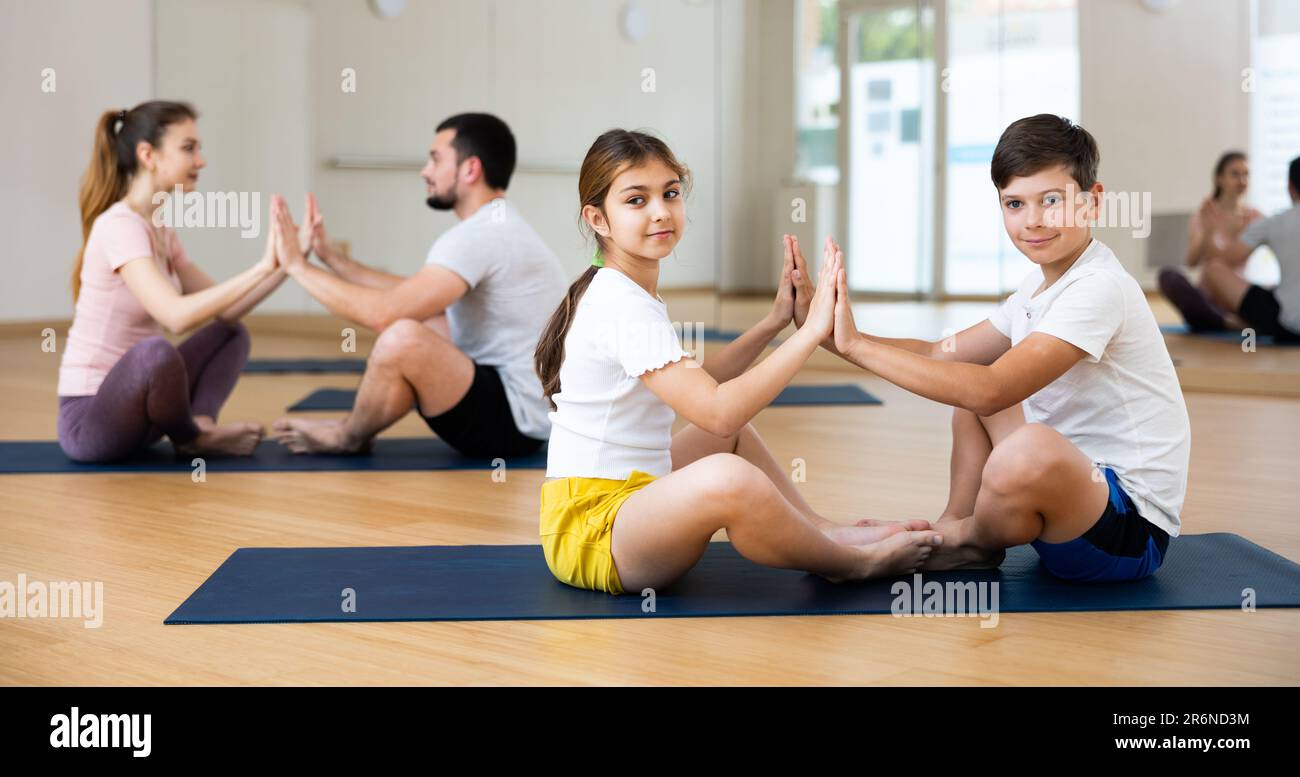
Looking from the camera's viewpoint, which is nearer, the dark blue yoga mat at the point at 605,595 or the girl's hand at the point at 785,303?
the dark blue yoga mat at the point at 605,595

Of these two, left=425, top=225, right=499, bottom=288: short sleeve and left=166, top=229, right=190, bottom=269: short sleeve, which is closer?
left=425, top=225, right=499, bottom=288: short sleeve

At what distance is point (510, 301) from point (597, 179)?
143 centimetres

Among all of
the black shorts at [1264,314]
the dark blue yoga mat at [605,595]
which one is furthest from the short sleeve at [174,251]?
the black shorts at [1264,314]

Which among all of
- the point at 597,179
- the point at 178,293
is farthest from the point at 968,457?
the point at 178,293

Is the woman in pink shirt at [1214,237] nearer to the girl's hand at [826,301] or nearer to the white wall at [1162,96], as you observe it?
the white wall at [1162,96]

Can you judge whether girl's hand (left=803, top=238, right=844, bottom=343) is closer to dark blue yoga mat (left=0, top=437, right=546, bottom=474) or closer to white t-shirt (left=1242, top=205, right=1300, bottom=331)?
dark blue yoga mat (left=0, top=437, right=546, bottom=474)

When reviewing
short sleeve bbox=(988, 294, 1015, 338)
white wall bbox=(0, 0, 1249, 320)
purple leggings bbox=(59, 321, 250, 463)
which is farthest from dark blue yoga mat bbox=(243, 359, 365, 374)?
short sleeve bbox=(988, 294, 1015, 338)

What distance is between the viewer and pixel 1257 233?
6.07 m

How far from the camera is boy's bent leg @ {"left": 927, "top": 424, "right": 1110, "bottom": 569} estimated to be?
189 centimetres

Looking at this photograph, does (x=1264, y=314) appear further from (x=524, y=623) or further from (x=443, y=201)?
(x=524, y=623)

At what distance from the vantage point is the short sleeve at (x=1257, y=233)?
600cm

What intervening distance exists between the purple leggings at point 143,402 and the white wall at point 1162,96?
443 centimetres

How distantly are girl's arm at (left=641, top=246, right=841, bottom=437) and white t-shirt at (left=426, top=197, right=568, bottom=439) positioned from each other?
1539 mm
